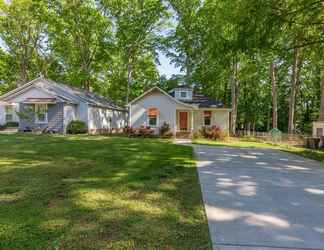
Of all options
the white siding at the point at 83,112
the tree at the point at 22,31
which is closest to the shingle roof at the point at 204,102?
the white siding at the point at 83,112

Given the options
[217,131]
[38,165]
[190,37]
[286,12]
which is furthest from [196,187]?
[190,37]

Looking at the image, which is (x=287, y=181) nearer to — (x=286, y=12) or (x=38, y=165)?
(x=38, y=165)

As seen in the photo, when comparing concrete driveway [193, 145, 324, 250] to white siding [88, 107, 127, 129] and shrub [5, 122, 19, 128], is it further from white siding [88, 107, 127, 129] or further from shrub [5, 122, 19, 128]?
shrub [5, 122, 19, 128]

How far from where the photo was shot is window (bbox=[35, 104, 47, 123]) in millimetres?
21170

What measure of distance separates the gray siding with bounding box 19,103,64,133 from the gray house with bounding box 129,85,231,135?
5496mm

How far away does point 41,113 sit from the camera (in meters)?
21.2

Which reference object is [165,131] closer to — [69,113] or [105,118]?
[69,113]

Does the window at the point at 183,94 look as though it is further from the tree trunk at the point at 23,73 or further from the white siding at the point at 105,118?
the tree trunk at the point at 23,73

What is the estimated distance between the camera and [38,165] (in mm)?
7305

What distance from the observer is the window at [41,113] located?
21.2 metres

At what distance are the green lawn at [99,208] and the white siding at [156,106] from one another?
14.8 meters

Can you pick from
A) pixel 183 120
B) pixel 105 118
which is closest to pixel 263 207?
pixel 183 120

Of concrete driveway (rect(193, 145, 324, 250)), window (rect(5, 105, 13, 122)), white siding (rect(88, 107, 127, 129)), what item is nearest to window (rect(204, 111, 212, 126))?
white siding (rect(88, 107, 127, 129))

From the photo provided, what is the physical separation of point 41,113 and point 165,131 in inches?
389
